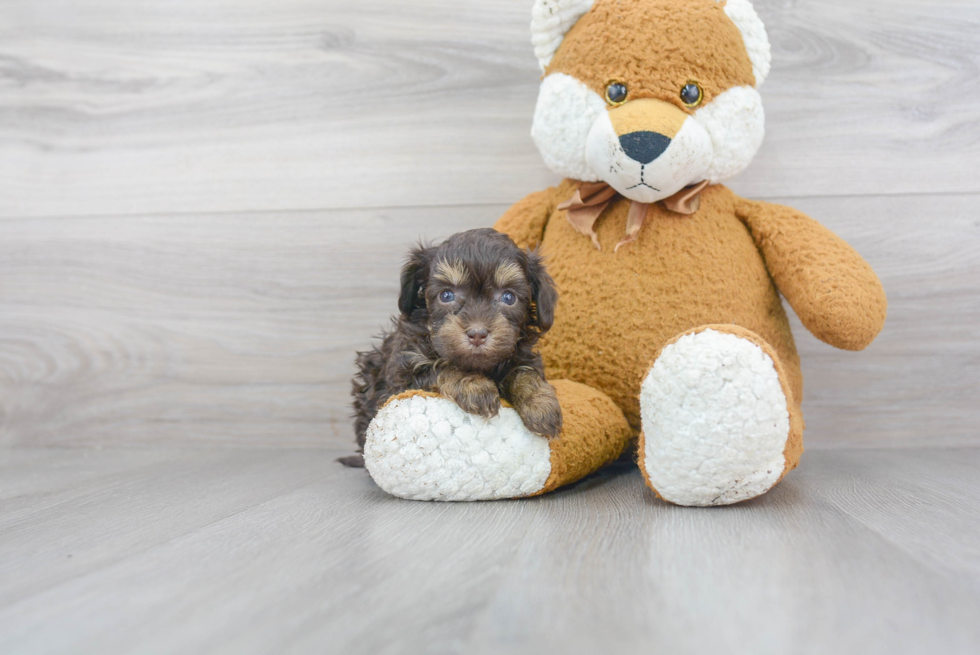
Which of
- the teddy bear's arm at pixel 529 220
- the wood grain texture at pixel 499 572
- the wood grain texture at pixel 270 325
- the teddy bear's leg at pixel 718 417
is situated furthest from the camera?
the wood grain texture at pixel 270 325

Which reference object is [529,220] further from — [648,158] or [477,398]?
[477,398]

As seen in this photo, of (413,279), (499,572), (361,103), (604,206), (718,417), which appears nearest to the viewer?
(499,572)

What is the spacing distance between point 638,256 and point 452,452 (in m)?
0.59

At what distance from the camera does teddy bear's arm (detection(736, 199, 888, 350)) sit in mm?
1363

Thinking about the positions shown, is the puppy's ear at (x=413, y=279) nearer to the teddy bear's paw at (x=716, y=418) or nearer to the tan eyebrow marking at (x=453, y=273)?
the tan eyebrow marking at (x=453, y=273)

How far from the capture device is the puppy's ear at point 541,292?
1.29 m

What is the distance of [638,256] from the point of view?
1476 mm

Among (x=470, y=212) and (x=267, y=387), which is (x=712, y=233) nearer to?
(x=470, y=212)

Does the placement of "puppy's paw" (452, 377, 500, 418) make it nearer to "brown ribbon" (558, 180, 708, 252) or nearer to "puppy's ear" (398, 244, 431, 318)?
"puppy's ear" (398, 244, 431, 318)

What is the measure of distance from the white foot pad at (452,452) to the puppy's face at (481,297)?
0.35 ft

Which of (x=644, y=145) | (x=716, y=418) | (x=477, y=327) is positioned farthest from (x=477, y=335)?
(x=644, y=145)

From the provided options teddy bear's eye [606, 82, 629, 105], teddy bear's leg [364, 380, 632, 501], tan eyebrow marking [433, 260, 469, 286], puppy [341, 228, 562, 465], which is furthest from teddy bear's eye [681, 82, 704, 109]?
teddy bear's leg [364, 380, 632, 501]

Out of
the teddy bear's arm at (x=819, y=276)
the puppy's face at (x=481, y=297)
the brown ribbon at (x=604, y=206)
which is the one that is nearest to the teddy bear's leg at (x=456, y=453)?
the puppy's face at (x=481, y=297)

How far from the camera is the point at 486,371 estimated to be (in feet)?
4.20
